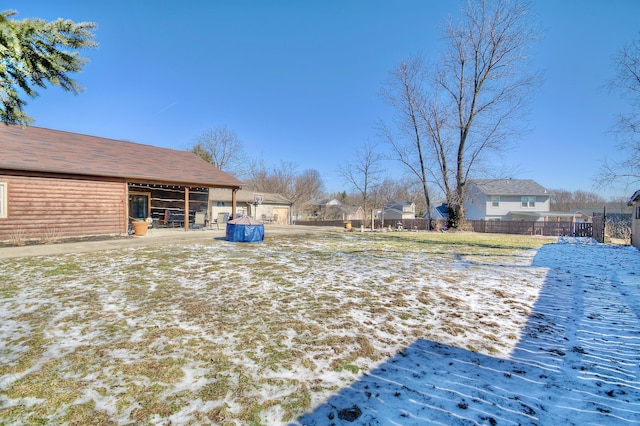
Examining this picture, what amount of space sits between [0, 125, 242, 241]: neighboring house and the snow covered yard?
5.91 metres

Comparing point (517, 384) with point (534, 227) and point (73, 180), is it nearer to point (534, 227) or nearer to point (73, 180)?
point (73, 180)

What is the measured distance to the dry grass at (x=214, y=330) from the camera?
215 centimetres

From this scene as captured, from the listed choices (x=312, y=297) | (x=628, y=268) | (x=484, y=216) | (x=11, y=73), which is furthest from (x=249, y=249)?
(x=484, y=216)

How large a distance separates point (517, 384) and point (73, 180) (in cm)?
1402

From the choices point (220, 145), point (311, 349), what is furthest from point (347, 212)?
point (311, 349)

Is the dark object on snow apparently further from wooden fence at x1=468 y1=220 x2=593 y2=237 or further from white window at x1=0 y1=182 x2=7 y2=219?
wooden fence at x1=468 y1=220 x2=593 y2=237

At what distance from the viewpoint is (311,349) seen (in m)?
2.96

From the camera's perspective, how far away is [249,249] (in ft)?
30.3

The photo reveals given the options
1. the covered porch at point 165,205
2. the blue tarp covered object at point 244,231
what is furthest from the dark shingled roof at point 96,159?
the blue tarp covered object at point 244,231

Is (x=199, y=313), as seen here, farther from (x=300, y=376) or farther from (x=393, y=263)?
(x=393, y=263)

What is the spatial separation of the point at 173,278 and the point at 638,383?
6278 mm

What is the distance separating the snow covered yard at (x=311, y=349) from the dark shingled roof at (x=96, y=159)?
6.51 meters

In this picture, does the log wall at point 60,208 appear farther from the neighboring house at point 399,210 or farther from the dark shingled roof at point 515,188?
the neighboring house at point 399,210

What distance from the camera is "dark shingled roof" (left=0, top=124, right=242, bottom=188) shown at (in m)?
10.4
